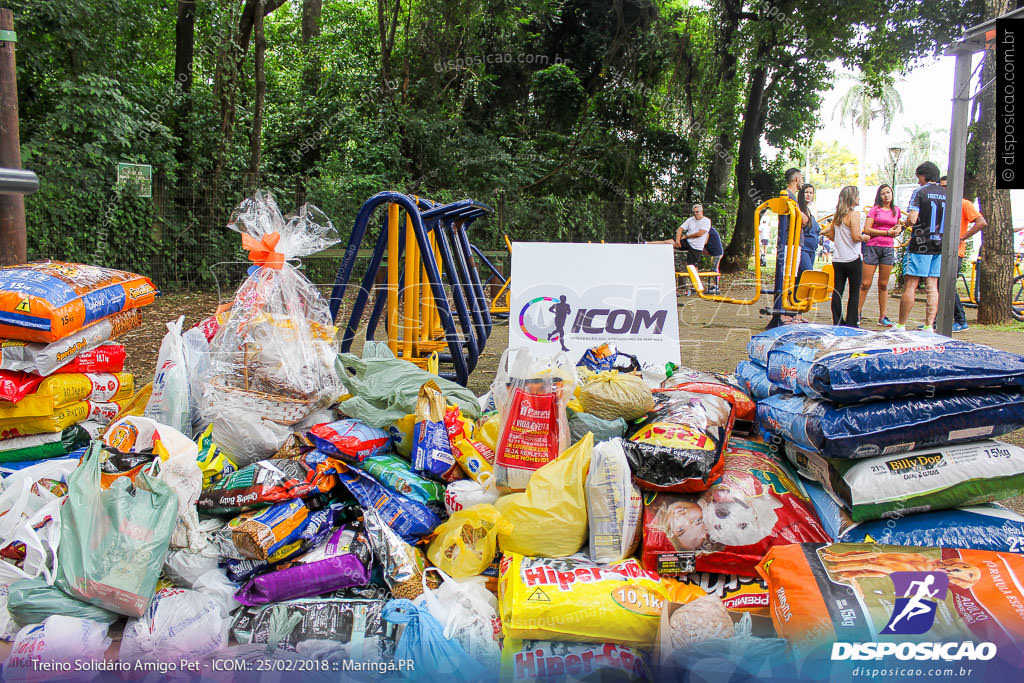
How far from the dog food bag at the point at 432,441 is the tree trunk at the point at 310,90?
29.0 feet

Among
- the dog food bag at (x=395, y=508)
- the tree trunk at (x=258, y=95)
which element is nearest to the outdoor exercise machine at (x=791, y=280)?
the dog food bag at (x=395, y=508)

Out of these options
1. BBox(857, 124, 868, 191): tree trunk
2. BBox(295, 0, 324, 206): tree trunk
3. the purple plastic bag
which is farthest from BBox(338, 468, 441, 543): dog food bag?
BBox(857, 124, 868, 191): tree trunk

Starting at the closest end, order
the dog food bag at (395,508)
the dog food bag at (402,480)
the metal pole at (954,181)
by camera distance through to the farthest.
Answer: the dog food bag at (395,508)
the dog food bag at (402,480)
the metal pole at (954,181)

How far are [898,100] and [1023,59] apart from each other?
21448 millimetres

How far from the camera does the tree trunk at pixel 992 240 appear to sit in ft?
27.8

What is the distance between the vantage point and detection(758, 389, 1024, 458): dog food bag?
2.05 meters

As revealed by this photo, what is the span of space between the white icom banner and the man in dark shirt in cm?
362

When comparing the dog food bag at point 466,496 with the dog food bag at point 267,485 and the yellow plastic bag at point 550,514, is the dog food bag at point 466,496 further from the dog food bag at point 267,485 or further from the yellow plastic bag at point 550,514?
the dog food bag at point 267,485

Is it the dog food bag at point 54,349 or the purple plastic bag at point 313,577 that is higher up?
the dog food bag at point 54,349

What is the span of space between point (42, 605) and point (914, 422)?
2637mm

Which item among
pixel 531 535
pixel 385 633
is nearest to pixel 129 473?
pixel 385 633

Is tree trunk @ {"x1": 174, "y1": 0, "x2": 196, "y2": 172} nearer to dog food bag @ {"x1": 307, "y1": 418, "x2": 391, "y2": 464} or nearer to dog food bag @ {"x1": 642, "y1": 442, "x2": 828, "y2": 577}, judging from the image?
dog food bag @ {"x1": 307, "y1": 418, "x2": 391, "y2": 464}

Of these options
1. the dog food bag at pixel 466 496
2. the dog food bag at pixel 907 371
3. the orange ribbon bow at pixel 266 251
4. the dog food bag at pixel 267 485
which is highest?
the orange ribbon bow at pixel 266 251

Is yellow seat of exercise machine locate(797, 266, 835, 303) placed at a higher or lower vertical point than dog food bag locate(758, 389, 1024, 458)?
higher
